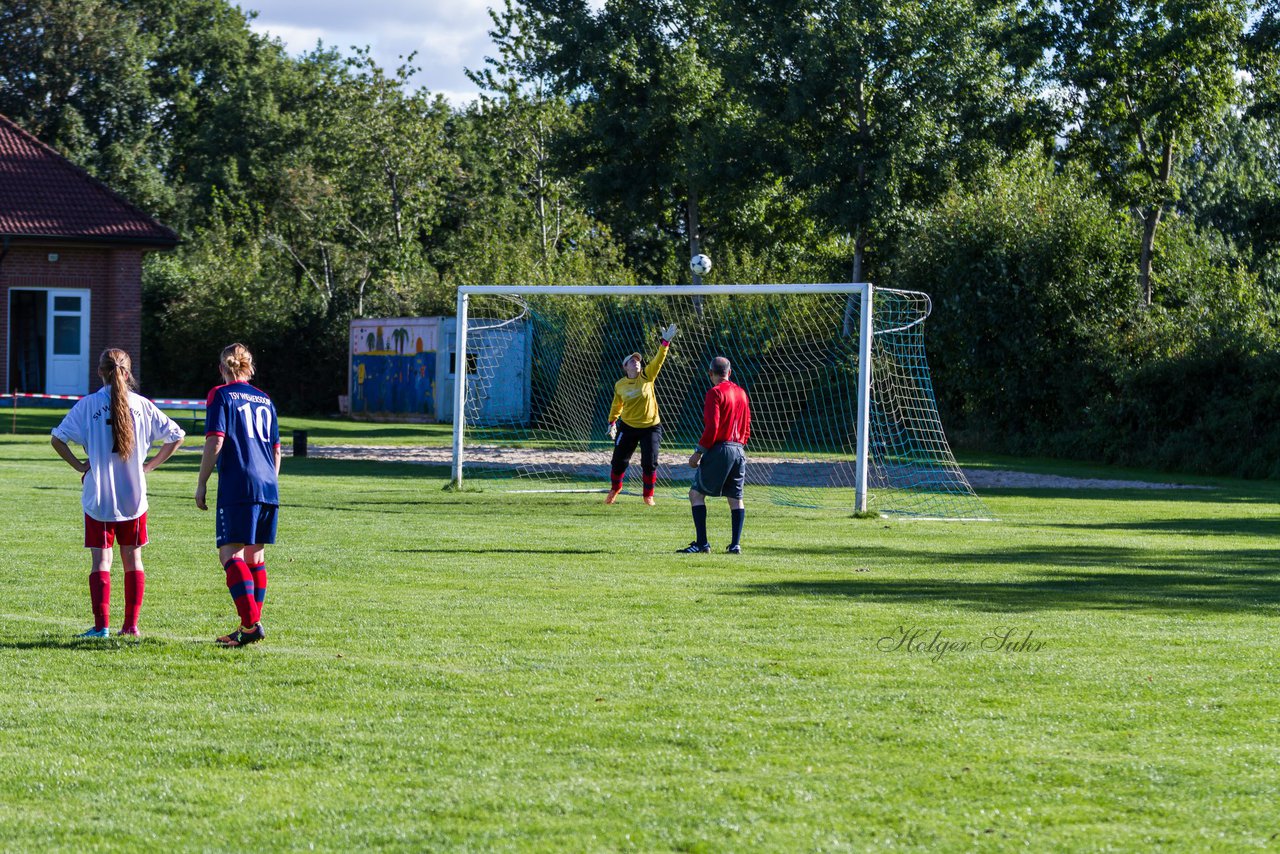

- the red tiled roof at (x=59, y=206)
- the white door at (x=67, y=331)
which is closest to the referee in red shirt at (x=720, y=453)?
the red tiled roof at (x=59, y=206)

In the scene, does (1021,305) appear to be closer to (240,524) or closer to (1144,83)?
(1144,83)

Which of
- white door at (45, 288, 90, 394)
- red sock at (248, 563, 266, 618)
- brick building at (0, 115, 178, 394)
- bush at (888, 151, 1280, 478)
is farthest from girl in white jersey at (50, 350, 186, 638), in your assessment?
white door at (45, 288, 90, 394)

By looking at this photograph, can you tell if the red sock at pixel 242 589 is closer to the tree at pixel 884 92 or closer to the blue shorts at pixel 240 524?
the blue shorts at pixel 240 524

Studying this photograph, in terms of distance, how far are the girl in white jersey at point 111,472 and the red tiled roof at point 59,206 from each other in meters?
30.5

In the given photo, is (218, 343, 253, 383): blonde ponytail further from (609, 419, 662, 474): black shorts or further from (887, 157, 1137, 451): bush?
(887, 157, 1137, 451): bush

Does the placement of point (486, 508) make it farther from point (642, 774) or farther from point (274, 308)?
point (274, 308)

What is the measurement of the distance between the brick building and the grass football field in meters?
26.3

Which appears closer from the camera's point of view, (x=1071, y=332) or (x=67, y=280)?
(x=1071, y=332)

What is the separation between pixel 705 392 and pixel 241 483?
20.7 m

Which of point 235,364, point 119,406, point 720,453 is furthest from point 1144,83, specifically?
point 119,406

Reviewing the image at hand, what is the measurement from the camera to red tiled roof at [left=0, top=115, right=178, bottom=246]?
121ft

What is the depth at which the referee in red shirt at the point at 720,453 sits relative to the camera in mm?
12648

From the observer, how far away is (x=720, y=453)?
12727 millimetres

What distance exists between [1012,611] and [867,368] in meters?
7.33
